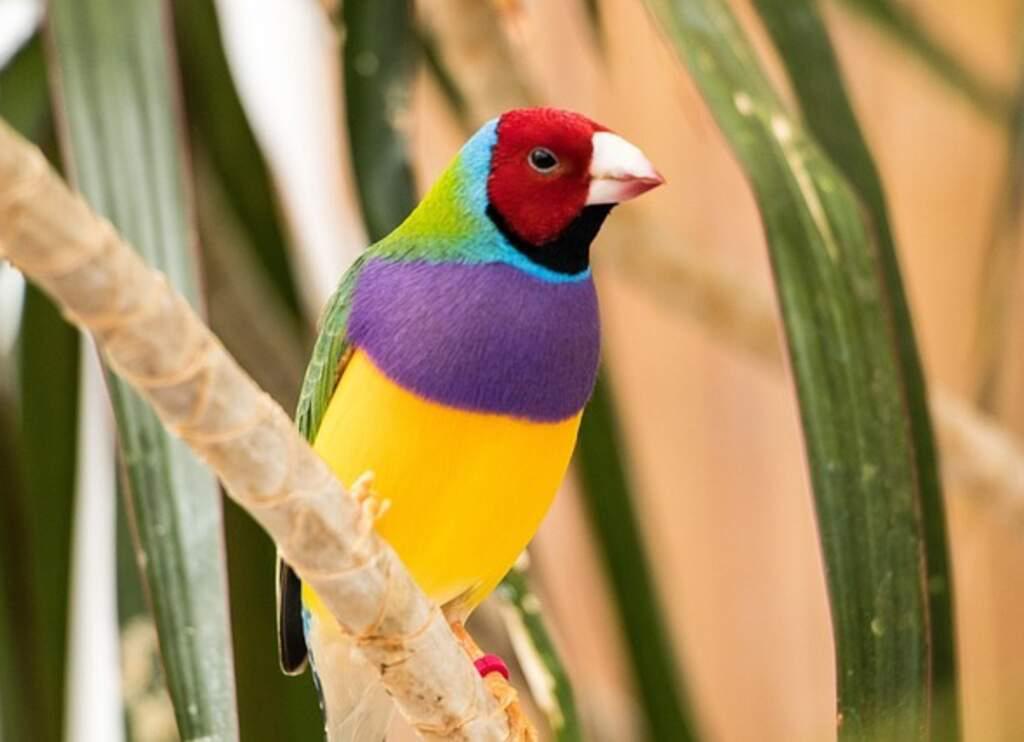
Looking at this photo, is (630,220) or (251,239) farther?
(630,220)

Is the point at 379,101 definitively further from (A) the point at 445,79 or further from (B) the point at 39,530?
(B) the point at 39,530

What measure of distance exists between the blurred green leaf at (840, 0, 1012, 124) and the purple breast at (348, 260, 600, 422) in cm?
46

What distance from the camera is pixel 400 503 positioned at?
60 cm

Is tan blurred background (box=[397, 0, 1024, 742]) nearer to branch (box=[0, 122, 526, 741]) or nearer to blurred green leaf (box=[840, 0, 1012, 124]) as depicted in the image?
blurred green leaf (box=[840, 0, 1012, 124])

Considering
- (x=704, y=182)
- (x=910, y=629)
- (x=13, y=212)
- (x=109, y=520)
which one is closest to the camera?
(x=13, y=212)

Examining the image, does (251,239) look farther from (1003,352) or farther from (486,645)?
(1003,352)

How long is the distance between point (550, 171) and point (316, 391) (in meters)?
0.14

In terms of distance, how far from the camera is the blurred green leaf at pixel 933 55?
95 cm

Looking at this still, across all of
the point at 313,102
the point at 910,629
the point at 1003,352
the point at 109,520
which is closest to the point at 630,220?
the point at 1003,352

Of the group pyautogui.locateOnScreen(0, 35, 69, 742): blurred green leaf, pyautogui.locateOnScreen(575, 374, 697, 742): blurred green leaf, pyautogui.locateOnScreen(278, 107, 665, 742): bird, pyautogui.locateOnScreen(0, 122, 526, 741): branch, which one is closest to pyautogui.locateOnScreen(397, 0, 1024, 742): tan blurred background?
pyautogui.locateOnScreen(575, 374, 697, 742): blurred green leaf

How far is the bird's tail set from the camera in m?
0.69

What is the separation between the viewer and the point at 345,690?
71 centimetres

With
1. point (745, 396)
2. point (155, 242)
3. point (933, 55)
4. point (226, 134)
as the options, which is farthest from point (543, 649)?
point (745, 396)

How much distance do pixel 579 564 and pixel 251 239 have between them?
2.98 ft
